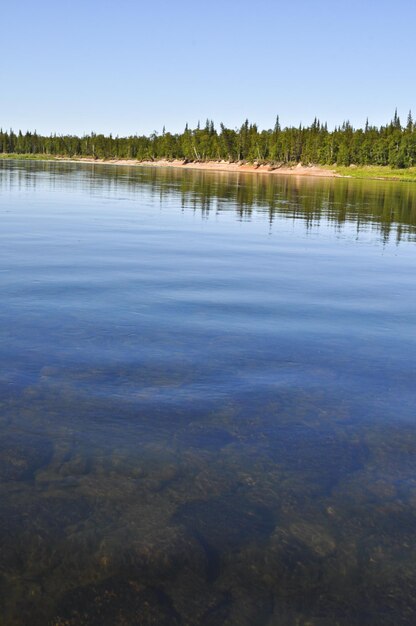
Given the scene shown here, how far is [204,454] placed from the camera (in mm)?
6461

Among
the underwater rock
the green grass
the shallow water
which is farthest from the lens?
the green grass

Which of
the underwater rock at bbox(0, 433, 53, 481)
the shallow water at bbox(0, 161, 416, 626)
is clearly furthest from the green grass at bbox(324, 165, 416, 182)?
the underwater rock at bbox(0, 433, 53, 481)

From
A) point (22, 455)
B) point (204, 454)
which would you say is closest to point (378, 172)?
point (204, 454)

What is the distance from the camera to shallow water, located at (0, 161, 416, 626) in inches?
177

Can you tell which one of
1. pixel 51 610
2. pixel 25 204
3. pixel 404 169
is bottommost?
pixel 51 610

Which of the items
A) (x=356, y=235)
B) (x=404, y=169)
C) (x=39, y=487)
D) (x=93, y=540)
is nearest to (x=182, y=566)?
(x=93, y=540)

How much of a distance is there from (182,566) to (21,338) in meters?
6.32

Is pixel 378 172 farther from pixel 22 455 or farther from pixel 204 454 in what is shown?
pixel 22 455

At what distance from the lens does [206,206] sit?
143ft

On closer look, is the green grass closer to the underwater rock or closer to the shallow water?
the shallow water

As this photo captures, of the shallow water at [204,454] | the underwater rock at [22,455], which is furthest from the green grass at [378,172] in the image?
the underwater rock at [22,455]

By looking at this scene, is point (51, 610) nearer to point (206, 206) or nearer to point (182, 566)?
point (182, 566)

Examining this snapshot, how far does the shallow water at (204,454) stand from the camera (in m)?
4.48

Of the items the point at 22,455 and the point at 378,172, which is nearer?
the point at 22,455
